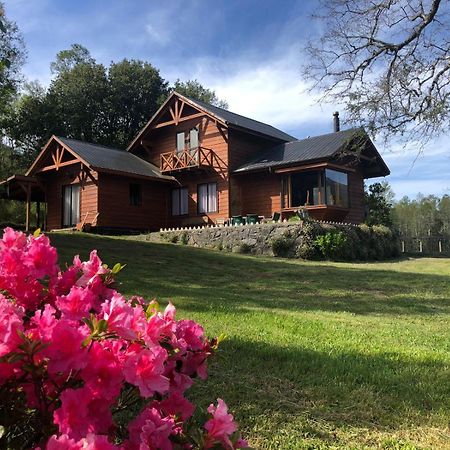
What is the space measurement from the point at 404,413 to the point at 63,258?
9.01 m

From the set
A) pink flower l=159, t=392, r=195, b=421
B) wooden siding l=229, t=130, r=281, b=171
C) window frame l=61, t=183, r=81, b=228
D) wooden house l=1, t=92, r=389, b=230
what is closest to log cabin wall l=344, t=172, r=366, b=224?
wooden house l=1, t=92, r=389, b=230

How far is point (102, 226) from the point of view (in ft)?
71.3

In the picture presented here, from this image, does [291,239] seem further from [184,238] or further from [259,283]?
[259,283]

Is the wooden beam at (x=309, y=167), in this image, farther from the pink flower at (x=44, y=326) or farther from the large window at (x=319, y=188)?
the pink flower at (x=44, y=326)

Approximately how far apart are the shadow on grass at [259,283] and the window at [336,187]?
7.78 meters

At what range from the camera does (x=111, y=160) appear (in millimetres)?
23312

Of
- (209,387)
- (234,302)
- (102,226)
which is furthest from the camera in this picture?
(102,226)

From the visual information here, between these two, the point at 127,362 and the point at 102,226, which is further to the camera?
the point at 102,226


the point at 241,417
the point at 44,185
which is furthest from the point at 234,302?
the point at 44,185

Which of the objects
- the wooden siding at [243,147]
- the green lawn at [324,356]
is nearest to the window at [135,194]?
the wooden siding at [243,147]

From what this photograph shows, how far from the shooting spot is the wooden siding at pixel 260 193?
2211 centimetres

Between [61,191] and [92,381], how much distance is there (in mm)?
24107

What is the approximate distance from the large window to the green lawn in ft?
33.7

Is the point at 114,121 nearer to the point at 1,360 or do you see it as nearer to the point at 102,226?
the point at 102,226
